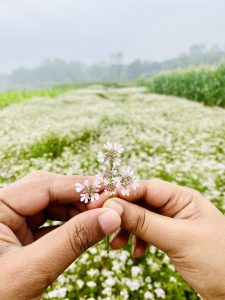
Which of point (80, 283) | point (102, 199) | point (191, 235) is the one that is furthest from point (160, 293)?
point (102, 199)

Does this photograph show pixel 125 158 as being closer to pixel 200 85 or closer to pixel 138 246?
pixel 138 246

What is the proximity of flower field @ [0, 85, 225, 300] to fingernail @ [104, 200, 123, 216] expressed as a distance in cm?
238

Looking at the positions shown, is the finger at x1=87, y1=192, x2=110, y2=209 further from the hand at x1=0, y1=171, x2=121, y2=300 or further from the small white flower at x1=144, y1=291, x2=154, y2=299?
the small white flower at x1=144, y1=291, x2=154, y2=299

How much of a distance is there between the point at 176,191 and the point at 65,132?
916 cm

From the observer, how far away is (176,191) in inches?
102

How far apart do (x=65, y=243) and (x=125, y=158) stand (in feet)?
22.4

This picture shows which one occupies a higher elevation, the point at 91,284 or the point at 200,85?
the point at 91,284

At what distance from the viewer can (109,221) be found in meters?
1.94

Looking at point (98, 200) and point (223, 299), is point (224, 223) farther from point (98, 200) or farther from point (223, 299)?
point (98, 200)

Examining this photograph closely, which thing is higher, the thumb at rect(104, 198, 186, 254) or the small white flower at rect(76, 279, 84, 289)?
the thumb at rect(104, 198, 186, 254)

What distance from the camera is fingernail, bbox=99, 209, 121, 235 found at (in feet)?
6.38

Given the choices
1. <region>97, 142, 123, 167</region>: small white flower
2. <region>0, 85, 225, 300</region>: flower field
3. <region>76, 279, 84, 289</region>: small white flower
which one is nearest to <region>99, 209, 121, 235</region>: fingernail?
<region>97, 142, 123, 167</region>: small white flower

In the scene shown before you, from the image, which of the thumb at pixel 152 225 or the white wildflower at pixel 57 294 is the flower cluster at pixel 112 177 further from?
the white wildflower at pixel 57 294

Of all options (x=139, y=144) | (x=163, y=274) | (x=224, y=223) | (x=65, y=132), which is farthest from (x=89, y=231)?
(x=65, y=132)
